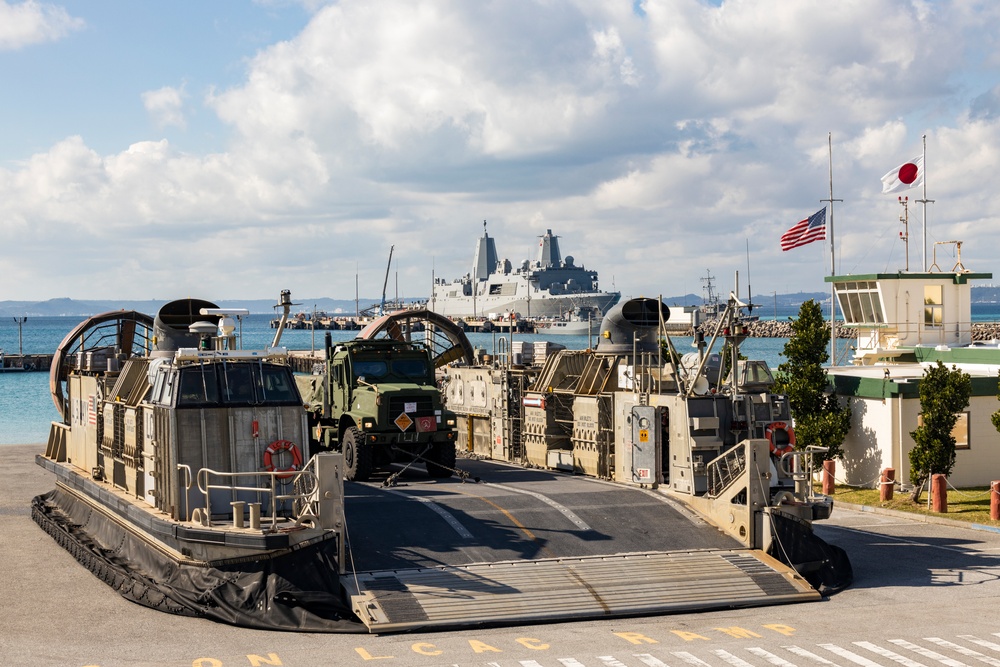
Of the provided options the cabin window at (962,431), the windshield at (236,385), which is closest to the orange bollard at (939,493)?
the cabin window at (962,431)

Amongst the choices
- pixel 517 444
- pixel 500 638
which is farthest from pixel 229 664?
pixel 517 444

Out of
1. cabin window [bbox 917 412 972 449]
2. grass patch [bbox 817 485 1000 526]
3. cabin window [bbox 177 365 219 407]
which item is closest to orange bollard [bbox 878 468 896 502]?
grass patch [bbox 817 485 1000 526]

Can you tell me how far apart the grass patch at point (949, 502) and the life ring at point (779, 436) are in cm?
547

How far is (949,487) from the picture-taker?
2619cm

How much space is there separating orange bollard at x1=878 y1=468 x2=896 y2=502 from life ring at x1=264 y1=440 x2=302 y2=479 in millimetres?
13924

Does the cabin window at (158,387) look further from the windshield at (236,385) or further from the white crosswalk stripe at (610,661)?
the white crosswalk stripe at (610,661)

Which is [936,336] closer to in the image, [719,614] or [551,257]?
[719,614]

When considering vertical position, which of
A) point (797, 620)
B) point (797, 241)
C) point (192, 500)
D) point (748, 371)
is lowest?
point (797, 620)

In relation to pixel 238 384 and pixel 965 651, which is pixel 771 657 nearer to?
pixel 965 651

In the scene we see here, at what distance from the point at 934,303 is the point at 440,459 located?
19.6 meters

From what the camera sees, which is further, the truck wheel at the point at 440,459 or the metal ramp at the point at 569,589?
the truck wheel at the point at 440,459

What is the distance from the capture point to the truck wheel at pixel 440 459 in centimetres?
2423

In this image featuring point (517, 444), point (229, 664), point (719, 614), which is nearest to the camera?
point (229, 664)

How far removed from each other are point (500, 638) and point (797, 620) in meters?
4.15
